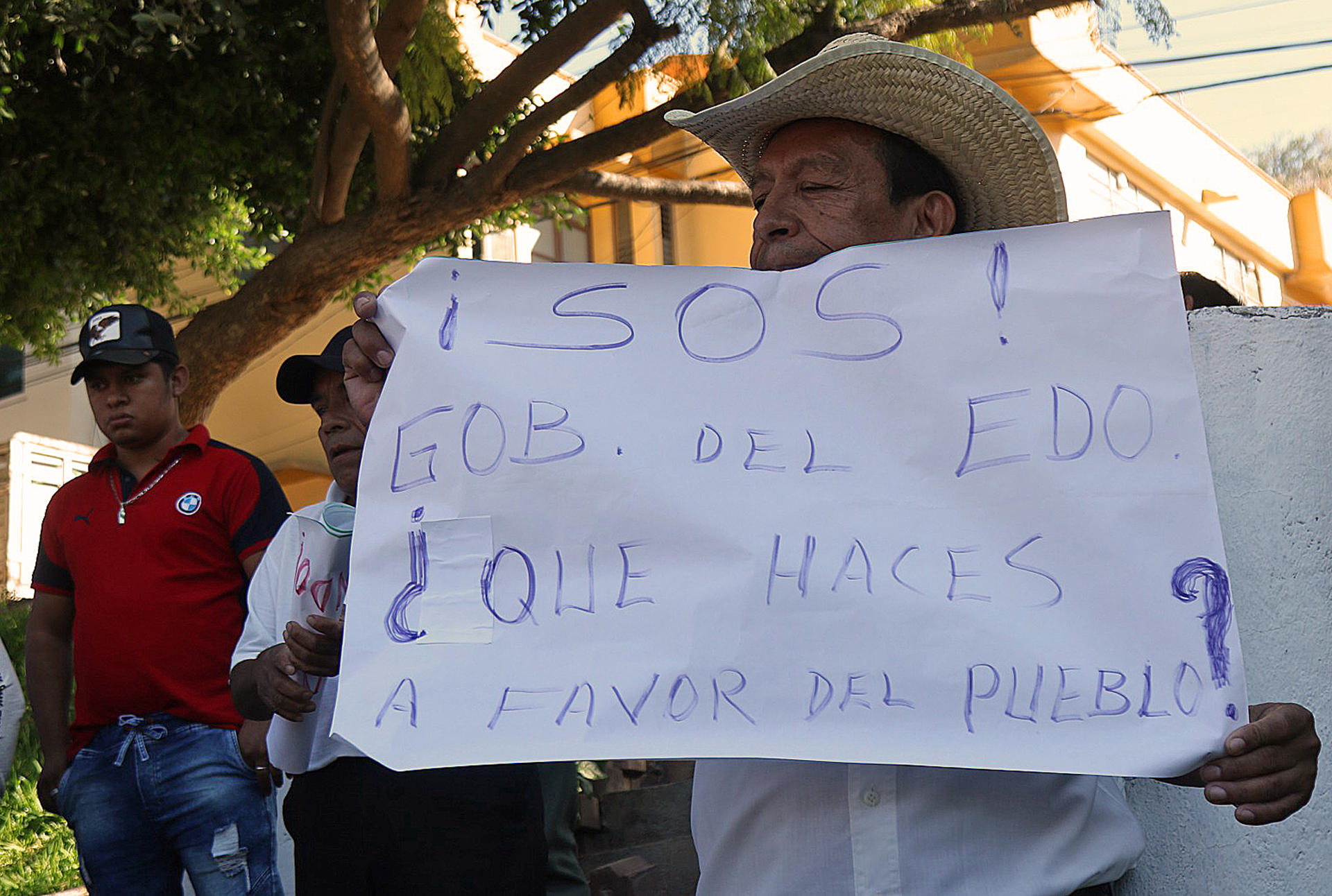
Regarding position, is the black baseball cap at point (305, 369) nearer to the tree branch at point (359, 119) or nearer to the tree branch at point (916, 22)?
the tree branch at point (359, 119)

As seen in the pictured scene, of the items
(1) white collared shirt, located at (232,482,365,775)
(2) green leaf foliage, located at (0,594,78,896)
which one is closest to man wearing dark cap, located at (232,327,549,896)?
(1) white collared shirt, located at (232,482,365,775)

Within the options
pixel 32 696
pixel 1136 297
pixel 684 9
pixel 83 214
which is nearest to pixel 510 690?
pixel 1136 297

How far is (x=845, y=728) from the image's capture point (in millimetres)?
1468

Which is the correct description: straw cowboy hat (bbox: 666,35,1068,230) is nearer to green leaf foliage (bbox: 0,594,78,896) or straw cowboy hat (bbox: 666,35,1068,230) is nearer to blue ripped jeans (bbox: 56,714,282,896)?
blue ripped jeans (bbox: 56,714,282,896)

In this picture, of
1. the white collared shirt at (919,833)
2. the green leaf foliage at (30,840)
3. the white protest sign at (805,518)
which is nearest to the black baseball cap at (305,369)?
the white protest sign at (805,518)

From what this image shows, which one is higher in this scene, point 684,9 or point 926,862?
point 684,9

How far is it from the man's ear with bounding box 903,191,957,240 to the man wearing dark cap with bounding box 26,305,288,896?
195 cm

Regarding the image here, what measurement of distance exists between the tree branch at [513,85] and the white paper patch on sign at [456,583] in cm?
589

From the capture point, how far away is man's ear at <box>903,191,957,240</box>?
1.87 meters

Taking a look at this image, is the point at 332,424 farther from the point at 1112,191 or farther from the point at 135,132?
the point at 1112,191

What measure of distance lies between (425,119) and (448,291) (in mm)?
6679

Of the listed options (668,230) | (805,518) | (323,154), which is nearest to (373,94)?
(323,154)

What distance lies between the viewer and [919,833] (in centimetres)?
152

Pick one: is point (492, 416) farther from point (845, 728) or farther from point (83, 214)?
point (83, 214)
